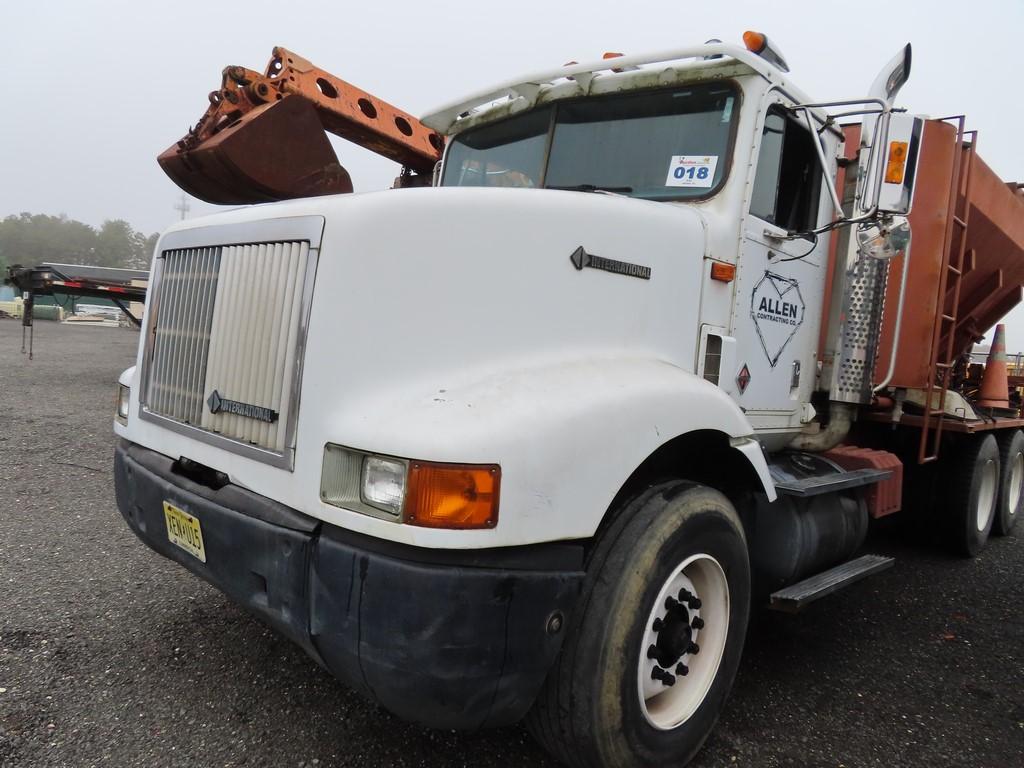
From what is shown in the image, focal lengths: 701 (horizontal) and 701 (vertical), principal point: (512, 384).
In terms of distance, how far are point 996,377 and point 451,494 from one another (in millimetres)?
5678

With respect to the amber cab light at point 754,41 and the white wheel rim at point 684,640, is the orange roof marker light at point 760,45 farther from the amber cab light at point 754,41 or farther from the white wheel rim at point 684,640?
the white wheel rim at point 684,640

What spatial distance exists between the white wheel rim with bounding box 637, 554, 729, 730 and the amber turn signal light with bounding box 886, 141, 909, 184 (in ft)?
5.22

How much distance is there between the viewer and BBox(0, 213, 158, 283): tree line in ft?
291

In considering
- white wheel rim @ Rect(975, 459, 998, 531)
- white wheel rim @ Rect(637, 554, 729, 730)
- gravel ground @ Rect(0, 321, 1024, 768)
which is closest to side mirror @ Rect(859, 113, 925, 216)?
white wheel rim @ Rect(637, 554, 729, 730)

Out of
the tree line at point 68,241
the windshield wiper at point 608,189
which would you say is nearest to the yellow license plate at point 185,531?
the windshield wiper at point 608,189

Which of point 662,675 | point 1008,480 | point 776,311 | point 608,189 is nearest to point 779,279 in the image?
point 776,311

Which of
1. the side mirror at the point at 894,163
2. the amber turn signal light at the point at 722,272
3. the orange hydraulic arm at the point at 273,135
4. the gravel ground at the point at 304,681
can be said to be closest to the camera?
the gravel ground at the point at 304,681

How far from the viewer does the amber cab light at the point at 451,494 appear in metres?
1.80

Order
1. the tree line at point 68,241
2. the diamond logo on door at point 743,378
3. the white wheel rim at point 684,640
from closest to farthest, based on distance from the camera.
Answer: the white wheel rim at point 684,640 → the diamond logo on door at point 743,378 → the tree line at point 68,241

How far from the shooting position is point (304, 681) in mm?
2881

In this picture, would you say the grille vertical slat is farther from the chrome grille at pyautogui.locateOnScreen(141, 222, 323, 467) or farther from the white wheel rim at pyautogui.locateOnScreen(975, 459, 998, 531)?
the white wheel rim at pyautogui.locateOnScreen(975, 459, 998, 531)

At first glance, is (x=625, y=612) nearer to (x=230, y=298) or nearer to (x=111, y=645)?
(x=230, y=298)

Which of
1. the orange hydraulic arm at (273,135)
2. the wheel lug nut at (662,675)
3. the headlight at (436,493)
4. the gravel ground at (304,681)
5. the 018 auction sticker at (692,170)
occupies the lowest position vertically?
the gravel ground at (304,681)

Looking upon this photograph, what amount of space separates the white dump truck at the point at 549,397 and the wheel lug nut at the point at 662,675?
2 centimetres
